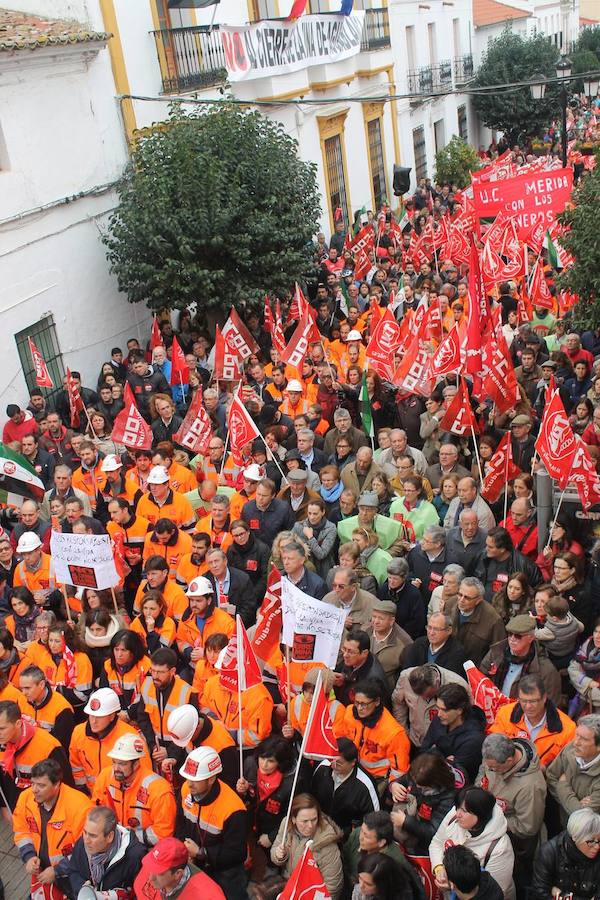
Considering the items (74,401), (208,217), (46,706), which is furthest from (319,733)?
(208,217)

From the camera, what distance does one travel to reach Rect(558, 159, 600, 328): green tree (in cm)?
983

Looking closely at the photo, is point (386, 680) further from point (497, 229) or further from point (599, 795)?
point (497, 229)

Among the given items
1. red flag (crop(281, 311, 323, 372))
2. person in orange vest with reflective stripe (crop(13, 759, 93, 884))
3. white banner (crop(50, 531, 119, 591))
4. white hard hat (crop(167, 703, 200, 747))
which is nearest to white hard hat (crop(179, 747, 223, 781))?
white hard hat (crop(167, 703, 200, 747))

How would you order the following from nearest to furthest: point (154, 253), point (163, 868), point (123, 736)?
point (163, 868) < point (123, 736) < point (154, 253)

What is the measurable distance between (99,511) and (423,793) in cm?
521

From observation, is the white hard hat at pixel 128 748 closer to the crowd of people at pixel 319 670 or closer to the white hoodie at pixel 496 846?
the crowd of people at pixel 319 670

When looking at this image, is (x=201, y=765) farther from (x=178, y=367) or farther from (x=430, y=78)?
(x=430, y=78)

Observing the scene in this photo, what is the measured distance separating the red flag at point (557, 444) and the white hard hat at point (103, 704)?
3568 millimetres

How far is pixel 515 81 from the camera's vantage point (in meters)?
35.8

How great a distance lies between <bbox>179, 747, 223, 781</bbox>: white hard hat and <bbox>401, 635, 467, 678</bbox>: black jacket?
1.63 metres

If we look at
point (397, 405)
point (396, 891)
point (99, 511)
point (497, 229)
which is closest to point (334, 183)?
point (497, 229)

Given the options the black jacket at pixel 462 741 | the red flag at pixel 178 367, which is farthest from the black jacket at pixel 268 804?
the red flag at pixel 178 367

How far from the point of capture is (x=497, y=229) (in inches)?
567

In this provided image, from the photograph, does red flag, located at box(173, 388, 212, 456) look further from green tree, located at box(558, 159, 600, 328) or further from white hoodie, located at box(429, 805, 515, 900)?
white hoodie, located at box(429, 805, 515, 900)
